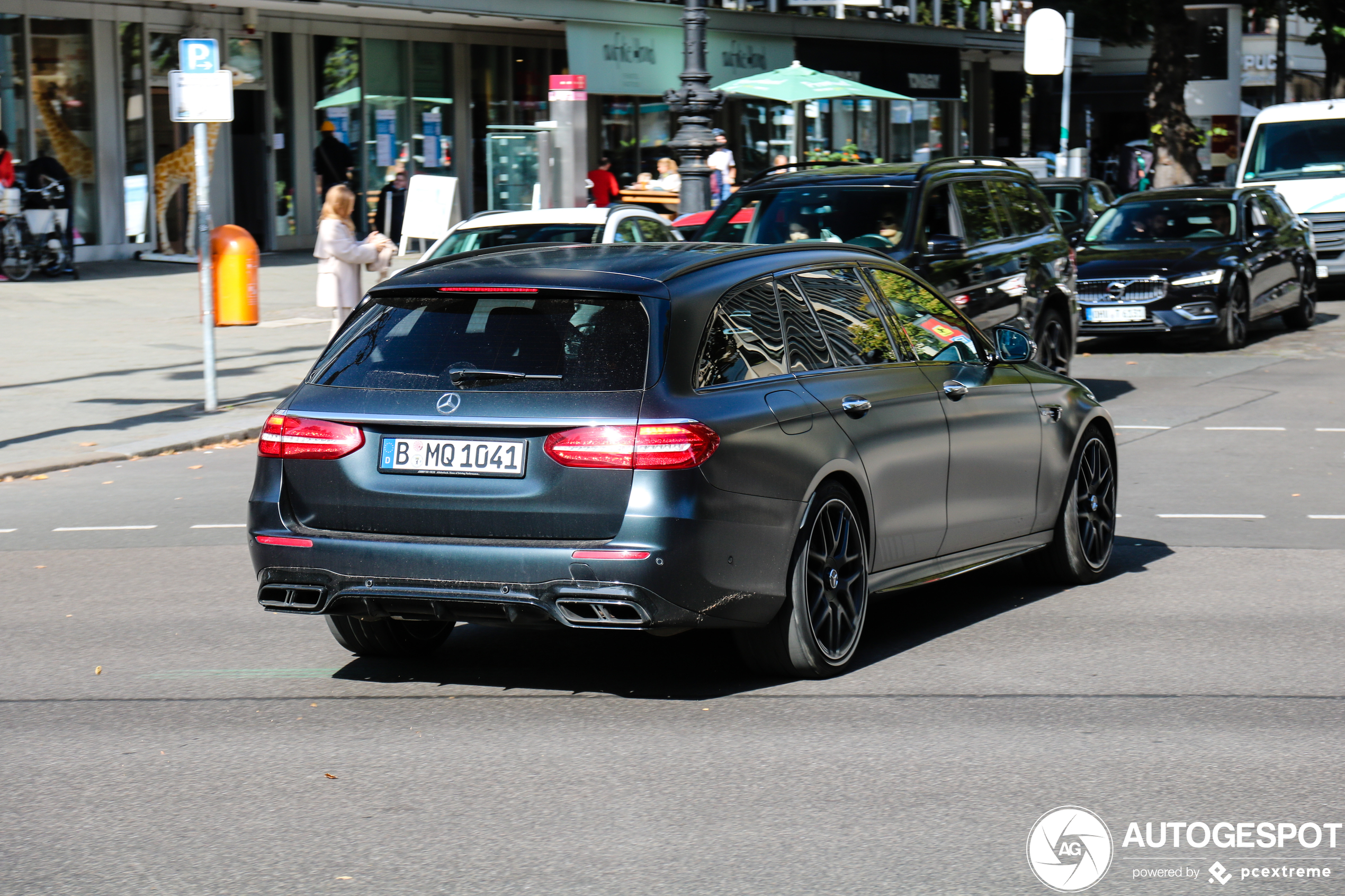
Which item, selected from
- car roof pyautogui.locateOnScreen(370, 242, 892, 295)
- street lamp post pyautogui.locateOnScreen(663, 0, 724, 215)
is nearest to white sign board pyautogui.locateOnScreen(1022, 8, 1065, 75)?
street lamp post pyautogui.locateOnScreen(663, 0, 724, 215)

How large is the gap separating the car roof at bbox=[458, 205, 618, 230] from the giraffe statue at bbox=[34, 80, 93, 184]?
41.6ft

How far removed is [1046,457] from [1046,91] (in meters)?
46.8

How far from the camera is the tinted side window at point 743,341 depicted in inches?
236

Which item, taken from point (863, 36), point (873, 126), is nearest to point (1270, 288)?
point (863, 36)

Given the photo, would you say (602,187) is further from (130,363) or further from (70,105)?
(130,363)

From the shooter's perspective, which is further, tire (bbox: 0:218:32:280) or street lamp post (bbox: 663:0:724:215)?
tire (bbox: 0:218:32:280)

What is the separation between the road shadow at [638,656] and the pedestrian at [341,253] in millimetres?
9738

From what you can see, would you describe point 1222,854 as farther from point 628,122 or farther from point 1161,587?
point 628,122

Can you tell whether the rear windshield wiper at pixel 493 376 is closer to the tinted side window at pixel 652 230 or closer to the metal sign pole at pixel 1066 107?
the tinted side window at pixel 652 230

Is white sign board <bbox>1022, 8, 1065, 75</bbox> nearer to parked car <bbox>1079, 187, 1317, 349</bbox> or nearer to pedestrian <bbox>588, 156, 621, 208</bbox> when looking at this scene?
pedestrian <bbox>588, 156, 621, 208</bbox>

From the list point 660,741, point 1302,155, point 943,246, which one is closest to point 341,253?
point 943,246

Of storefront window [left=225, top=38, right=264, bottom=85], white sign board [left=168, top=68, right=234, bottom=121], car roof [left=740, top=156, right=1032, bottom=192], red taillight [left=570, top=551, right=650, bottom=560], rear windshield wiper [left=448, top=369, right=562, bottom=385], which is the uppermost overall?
storefront window [left=225, top=38, right=264, bottom=85]

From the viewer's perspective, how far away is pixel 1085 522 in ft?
27.0

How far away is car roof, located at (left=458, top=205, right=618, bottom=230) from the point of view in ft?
50.1
